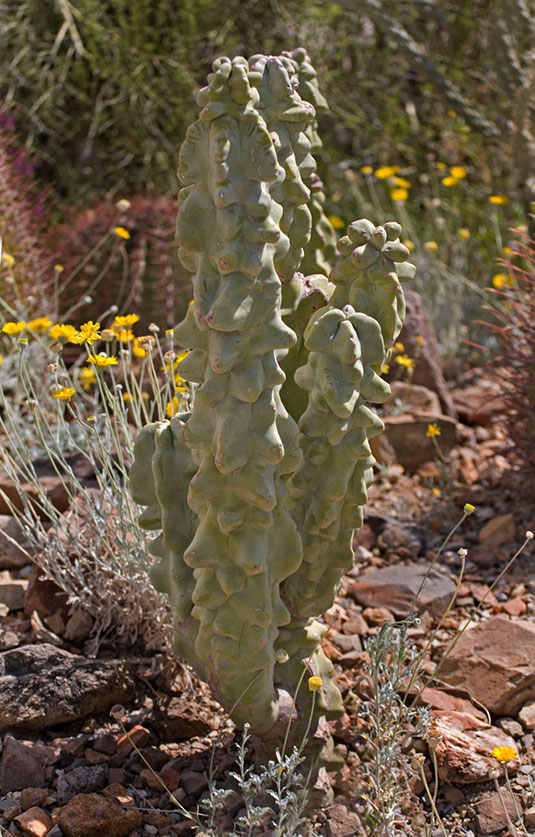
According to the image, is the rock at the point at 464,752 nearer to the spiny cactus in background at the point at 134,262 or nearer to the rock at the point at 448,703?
the rock at the point at 448,703

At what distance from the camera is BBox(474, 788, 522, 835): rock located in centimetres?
201

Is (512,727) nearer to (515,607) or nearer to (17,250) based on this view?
(515,607)

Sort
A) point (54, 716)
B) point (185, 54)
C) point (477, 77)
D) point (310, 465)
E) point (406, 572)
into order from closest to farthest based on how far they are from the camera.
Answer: point (310, 465), point (54, 716), point (406, 572), point (185, 54), point (477, 77)

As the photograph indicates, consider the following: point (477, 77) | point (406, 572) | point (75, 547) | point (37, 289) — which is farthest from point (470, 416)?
point (477, 77)

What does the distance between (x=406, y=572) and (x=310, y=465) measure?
1121mm

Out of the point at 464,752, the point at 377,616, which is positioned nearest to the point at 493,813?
the point at 464,752

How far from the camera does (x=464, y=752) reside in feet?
6.96

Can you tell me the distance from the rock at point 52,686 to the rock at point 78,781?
15 centimetres

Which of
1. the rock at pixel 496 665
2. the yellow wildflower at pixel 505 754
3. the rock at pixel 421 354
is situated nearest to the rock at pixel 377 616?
the rock at pixel 496 665

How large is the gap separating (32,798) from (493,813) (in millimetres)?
1016

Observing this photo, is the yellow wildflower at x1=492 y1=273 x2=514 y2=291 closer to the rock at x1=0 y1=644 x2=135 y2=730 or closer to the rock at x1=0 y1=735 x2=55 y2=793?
the rock at x1=0 y1=644 x2=135 y2=730

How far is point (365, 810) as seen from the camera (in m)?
2.03

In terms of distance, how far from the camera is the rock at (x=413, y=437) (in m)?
3.79

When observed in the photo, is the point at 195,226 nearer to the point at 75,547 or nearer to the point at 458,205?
the point at 75,547
